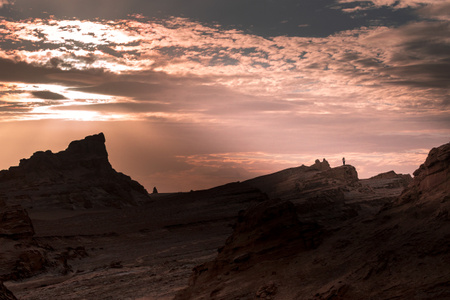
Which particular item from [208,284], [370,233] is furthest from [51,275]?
[370,233]

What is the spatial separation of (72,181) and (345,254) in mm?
97039

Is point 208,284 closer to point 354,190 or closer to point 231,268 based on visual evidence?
point 231,268

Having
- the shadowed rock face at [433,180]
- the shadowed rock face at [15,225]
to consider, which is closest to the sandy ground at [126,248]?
the shadowed rock face at [15,225]

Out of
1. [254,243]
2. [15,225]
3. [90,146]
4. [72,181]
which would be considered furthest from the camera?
[90,146]

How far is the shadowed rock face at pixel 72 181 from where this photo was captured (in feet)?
325

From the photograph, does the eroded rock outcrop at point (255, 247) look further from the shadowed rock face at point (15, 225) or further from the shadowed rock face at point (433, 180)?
the shadowed rock face at point (15, 225)

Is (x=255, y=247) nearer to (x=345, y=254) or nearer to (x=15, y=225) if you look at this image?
(x=345, y=254)

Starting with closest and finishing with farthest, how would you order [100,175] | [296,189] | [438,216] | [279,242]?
[438,216] < [279,242] < [296,189] < [100,175]

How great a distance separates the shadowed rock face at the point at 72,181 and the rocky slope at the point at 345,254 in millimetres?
79502

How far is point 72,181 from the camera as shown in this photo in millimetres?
108312

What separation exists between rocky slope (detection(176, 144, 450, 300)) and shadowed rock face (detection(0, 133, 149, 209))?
79502mm

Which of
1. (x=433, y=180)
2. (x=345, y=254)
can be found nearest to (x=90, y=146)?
(x=345, y=254)

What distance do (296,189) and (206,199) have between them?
895 inches

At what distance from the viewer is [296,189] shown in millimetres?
70125
